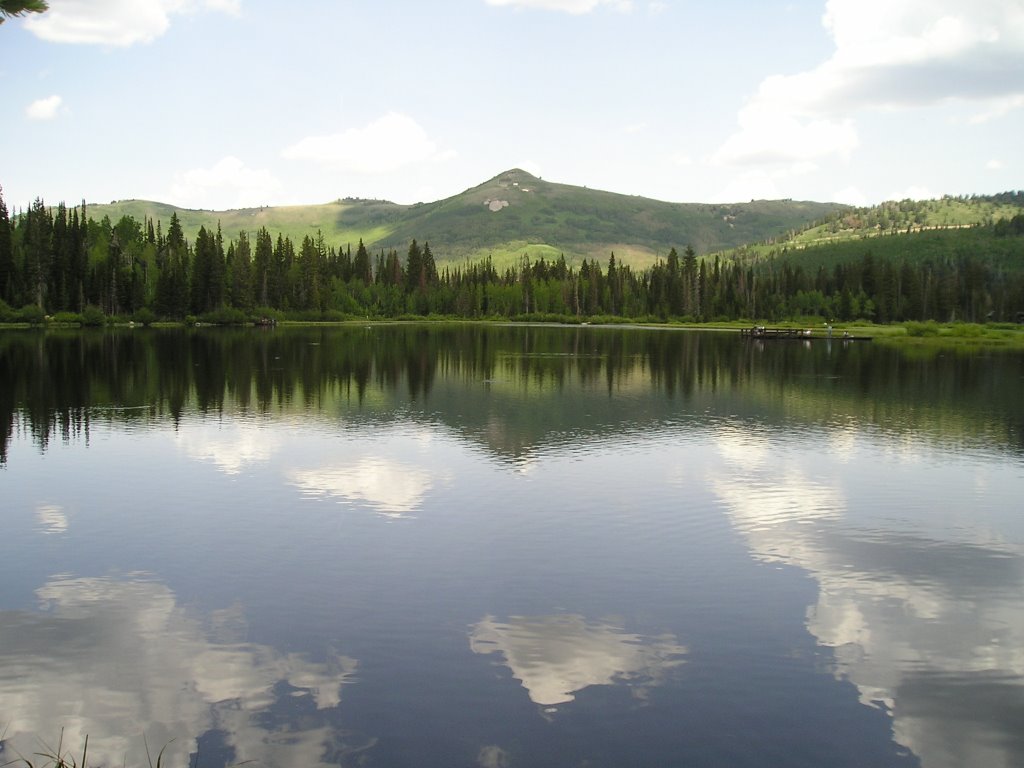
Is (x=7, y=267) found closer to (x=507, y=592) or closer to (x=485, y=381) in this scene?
(x=485, y=381)

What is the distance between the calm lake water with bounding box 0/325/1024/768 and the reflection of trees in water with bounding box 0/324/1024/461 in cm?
238

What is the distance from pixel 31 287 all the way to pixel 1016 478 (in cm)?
15239

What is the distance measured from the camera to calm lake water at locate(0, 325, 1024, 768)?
1250 cm

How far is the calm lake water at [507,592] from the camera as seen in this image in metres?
12.5

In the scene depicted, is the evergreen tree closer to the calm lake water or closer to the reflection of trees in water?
the reflection of trees in water

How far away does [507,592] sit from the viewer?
17875 mm

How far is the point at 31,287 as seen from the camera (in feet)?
478

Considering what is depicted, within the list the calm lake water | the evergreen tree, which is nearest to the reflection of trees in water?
the calm lake water

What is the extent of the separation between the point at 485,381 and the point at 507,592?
43173 millimetres

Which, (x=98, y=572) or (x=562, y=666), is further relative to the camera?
(x=98, y=572)

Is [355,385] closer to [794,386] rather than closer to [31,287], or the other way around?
[794,386]

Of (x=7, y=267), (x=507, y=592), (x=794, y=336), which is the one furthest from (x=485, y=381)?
(x=7, y=267)

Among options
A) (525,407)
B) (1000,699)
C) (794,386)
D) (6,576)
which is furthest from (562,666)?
(794,386)

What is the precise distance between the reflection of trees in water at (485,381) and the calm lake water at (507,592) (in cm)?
238
